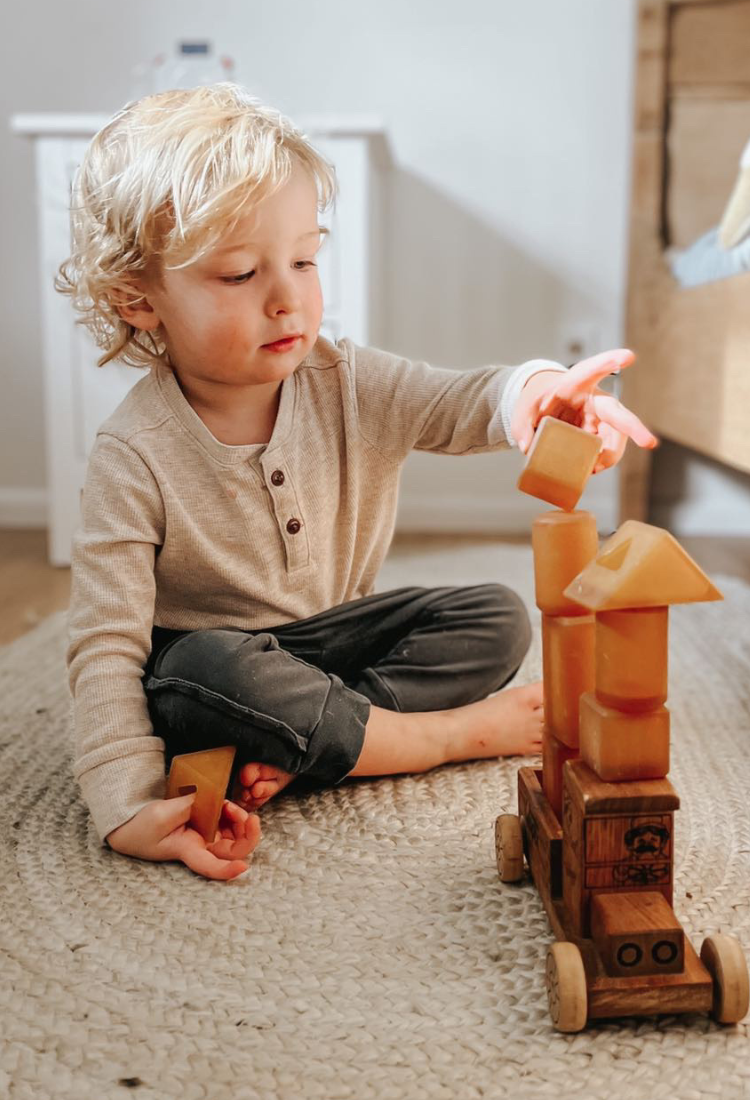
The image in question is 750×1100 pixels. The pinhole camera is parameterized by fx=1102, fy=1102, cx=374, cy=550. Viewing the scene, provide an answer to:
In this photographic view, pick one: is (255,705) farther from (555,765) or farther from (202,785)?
(555,765)

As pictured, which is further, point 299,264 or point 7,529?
point 7,529

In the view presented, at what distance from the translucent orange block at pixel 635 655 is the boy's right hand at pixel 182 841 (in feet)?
0.91

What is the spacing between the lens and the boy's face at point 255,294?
0.71 metres

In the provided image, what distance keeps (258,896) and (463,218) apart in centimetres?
149

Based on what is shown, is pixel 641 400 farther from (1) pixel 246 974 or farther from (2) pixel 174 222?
(1) pixel 246 974

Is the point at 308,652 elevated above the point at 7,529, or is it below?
above

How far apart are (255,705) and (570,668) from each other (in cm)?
23

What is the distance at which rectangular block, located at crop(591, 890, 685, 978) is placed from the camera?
0.49 m

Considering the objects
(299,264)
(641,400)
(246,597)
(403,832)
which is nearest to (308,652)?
(246,597)

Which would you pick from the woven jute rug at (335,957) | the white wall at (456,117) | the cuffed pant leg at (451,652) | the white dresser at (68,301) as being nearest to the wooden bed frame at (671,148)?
the white wall at (456,117)

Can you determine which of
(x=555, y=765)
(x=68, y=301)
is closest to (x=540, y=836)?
(x=555, y=765)

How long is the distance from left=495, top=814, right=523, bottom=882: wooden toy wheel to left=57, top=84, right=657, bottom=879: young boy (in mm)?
144

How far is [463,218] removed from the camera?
1.89 meters

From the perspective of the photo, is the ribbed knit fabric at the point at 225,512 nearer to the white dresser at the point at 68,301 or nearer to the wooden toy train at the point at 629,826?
the wooden toy train at the point at 629,826
